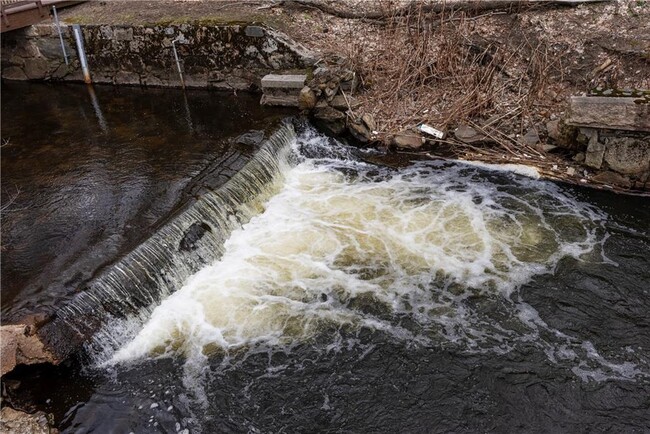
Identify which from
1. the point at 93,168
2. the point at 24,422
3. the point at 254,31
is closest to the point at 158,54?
the point at 254,31

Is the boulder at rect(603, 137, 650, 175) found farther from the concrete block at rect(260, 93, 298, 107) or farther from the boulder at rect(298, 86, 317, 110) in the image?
the concrete block at rect(260, 93, 298, 107)

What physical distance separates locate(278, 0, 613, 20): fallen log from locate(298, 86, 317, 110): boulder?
7.92 ft

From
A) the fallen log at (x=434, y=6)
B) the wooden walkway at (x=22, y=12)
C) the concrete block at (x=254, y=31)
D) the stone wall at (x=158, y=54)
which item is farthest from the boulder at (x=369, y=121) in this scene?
the wooden walkway at (x=22, y=12)

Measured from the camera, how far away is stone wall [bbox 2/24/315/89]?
31.7 ft

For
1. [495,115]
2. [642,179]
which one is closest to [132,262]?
[495,115]

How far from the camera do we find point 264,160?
25.5 feet

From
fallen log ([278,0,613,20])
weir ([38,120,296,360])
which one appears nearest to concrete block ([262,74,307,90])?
weir ([38,120,296,360])

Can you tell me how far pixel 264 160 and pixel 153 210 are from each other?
203 centimetres

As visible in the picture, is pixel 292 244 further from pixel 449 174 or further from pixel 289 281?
pixel 449 174

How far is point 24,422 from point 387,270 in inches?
156

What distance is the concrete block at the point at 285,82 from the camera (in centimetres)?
902

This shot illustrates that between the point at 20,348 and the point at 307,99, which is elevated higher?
the point at 307,99

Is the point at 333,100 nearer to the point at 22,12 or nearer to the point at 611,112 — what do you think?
the point at 611,112

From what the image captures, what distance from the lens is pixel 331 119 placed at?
8.94m
